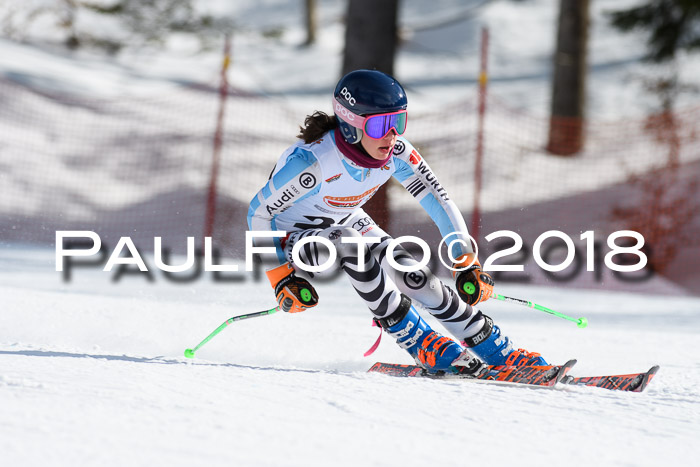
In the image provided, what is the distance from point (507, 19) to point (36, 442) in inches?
1015

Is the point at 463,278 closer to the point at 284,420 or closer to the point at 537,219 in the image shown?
the point at 284,420

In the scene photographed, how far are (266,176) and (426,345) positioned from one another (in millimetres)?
9172

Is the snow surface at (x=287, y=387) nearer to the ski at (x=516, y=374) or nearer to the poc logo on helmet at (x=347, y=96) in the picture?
the ski at (x=516, y=374)

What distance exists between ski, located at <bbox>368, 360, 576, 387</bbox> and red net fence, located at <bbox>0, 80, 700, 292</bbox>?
4.39 metres

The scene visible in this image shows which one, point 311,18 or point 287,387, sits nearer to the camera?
point 287,387

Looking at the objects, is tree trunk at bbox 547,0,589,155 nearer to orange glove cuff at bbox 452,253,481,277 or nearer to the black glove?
orange glove cuff at bbox 452,253,481,277

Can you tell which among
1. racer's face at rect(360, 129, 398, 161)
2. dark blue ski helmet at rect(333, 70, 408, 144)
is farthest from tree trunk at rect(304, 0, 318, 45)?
racer's face at rect(360, 129, 398, 161)

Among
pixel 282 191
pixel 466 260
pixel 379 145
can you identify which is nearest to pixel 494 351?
pixel 466 260

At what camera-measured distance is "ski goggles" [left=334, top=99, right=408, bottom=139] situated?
3.71 metres

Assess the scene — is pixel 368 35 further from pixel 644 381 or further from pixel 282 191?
pixel 644 381

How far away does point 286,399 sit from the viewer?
300 centimetres

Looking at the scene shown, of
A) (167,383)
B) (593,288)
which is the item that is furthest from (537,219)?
(167,383)

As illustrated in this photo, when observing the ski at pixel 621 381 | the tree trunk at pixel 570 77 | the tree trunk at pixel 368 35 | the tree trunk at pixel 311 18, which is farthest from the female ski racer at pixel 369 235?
the tree trunk at pixel 311 18

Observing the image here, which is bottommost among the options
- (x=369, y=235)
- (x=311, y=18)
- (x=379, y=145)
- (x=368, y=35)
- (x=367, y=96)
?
(x=369, y=235)
